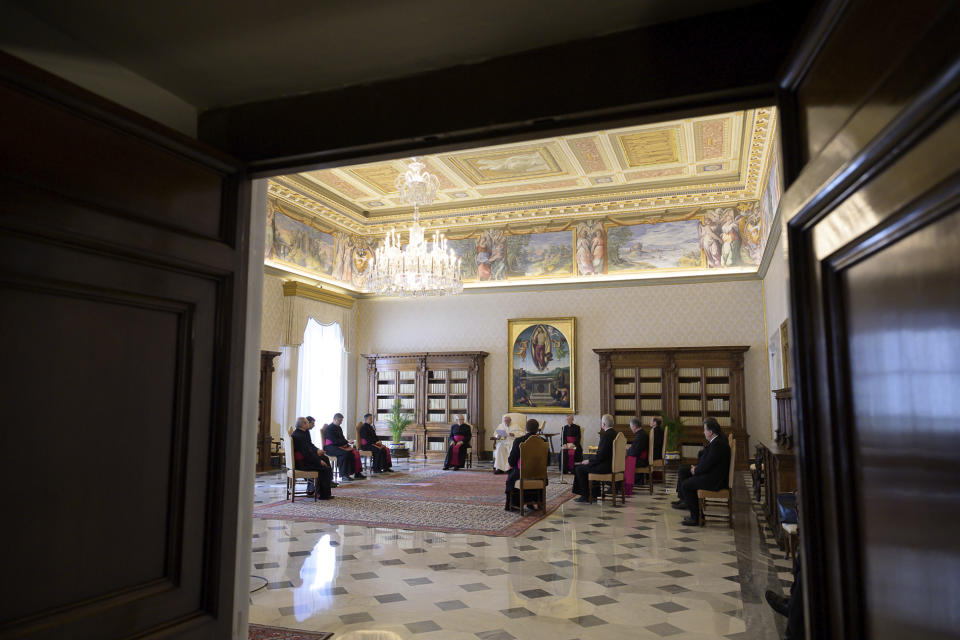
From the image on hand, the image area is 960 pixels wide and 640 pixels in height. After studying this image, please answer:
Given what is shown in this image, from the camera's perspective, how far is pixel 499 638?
14.1 feet

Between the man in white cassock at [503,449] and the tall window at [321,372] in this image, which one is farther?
the tall window at [321,372]

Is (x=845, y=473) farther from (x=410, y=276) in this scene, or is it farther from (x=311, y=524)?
(x=410, y=276)

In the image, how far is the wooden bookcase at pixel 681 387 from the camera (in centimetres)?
1434

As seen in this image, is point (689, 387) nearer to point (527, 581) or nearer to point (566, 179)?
point (566, 179)

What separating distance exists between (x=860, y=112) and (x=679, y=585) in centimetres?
511

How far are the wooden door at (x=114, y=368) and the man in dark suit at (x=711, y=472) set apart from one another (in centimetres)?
691

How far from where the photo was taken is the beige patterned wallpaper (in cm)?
1465

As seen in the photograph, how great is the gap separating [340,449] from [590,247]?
7.78 metres

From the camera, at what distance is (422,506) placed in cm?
971

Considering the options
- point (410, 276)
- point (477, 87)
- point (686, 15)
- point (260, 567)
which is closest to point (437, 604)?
point (260, 567)

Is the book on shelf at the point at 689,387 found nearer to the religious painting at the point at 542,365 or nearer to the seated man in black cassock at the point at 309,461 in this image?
the religious painting at the point at 542,365

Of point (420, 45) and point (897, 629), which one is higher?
point (420, 45)

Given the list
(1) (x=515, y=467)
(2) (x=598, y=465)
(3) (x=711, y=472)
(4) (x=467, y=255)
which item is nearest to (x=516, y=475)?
(1) (x=515, y=467)

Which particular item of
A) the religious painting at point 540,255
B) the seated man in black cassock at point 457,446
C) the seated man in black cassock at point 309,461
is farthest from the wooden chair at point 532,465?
the religious painting at point 540,255
